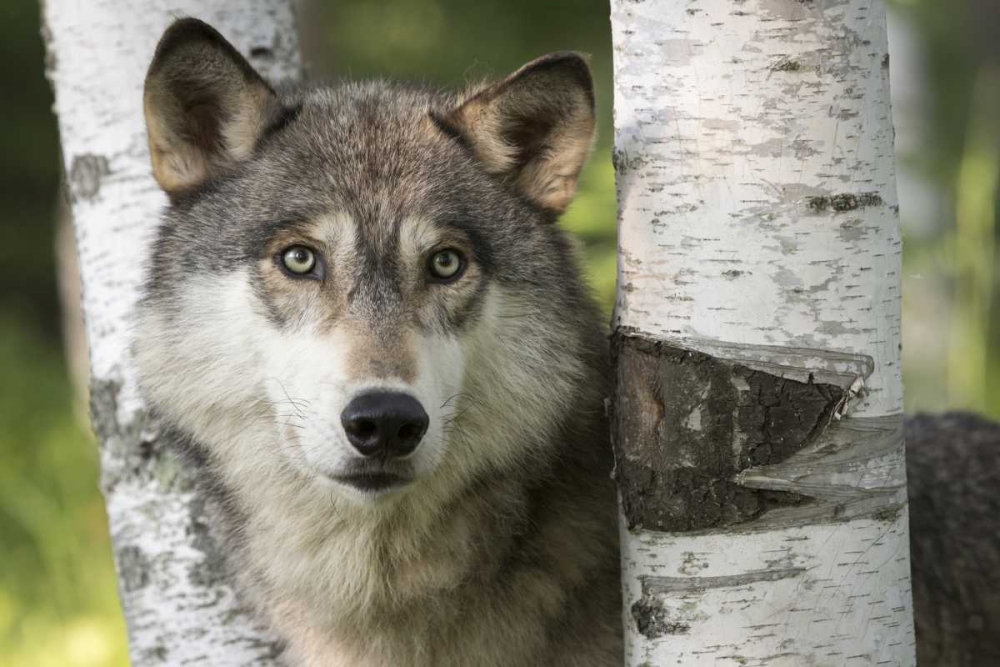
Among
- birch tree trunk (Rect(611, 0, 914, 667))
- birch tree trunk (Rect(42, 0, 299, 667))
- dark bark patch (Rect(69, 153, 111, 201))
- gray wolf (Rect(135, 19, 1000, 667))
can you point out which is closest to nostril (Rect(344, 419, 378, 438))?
gray wolf (Rect(135, 19, 1000, 667))

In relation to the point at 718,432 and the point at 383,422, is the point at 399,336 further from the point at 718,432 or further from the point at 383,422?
the point at 718,432

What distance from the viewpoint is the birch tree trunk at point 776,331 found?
2.36 meters

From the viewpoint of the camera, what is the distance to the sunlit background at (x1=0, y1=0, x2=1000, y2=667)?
5496 millimetres

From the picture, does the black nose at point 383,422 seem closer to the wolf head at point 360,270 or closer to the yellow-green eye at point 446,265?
the wolf head at point 360,270

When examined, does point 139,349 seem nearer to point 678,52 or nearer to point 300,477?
point 300,477

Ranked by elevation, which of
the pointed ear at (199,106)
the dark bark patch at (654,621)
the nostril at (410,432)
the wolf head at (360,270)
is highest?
the pointed ear at (199,106)

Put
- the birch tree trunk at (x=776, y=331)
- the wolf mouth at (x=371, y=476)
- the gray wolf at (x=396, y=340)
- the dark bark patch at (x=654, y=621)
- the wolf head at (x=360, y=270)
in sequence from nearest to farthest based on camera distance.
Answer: the birch tree trunk at (x=776, y=331) → the dark bark patch at (x=654, y=621) → the wolf mouth at (x=371, y=476) → the wolf head at (x=360, y=270) → the gray wolf at (x=396, y=340)

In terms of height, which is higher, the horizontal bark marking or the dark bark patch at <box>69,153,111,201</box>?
the dark bark patch at <box>69,153,111,201</box>

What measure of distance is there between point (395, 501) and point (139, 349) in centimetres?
94

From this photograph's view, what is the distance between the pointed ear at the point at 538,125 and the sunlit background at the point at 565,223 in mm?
514

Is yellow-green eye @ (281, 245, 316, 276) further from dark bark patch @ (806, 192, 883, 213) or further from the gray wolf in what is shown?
dark bark patch @ (806, 192, 883, 213)

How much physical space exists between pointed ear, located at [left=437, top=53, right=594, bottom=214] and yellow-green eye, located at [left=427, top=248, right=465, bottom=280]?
38 centimetres

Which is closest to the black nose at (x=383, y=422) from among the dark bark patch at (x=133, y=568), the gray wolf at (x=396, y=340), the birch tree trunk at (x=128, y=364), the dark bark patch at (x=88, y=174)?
the gray wolf at (x=396, y=340)

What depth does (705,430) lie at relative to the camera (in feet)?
8.02
